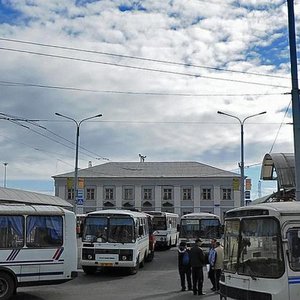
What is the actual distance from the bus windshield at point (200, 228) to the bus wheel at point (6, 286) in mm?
17165

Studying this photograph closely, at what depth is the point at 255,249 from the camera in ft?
32.2

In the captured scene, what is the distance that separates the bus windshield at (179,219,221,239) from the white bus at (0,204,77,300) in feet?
51.2

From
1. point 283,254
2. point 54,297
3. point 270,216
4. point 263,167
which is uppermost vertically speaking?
point 263,167

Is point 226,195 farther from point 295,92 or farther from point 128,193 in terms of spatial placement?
point 295,92

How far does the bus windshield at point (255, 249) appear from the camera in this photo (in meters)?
9.37

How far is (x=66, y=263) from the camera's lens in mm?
16141

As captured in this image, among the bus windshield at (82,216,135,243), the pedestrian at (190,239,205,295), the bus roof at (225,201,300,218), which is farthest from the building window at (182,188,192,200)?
the bus roof at (225,201,300,218)

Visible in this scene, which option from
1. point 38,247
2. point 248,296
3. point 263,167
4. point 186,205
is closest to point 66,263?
point 38,247

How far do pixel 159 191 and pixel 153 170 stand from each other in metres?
4.17

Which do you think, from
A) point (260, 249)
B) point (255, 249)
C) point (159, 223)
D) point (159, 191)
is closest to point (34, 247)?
point (255, 249)

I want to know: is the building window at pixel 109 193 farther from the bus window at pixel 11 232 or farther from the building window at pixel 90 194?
the bus window at pixel 11 232

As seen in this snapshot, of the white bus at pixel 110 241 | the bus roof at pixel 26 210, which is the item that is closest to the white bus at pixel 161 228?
the white bus at pixel 110 241

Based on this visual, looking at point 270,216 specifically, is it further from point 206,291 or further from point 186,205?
point 186,205

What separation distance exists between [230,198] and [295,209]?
234ft
